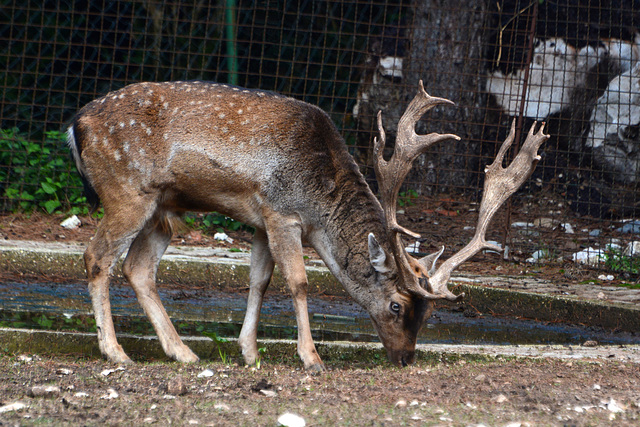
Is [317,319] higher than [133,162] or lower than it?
lower

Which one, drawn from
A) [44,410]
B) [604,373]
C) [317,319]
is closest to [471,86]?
[317,319]

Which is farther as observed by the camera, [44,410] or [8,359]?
[8,359]

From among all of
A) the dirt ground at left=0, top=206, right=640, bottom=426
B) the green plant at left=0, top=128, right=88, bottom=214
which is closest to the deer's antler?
the dirt ground at left=0, top=206, right=640, bottom=426

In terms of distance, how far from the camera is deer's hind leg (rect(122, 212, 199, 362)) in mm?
4723

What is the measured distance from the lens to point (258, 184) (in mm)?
4754

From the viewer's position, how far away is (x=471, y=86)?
32.3ft

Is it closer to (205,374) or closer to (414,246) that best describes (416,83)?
(414,246)

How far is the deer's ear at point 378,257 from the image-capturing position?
4586 millimetres

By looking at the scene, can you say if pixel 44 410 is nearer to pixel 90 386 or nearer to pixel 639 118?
pixel 90 386

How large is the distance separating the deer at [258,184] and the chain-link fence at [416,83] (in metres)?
3.68

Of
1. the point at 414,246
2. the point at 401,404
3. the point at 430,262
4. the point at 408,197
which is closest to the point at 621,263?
the point at 414,246

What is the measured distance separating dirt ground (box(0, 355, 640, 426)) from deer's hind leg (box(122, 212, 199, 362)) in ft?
1.95

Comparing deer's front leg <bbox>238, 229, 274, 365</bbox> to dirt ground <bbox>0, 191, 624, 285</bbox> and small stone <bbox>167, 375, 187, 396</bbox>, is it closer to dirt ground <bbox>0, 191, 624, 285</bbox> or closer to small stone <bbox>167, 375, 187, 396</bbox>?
small stone <bbox>167, 375, 187, 396</bbox>

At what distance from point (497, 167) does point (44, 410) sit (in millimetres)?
3061
